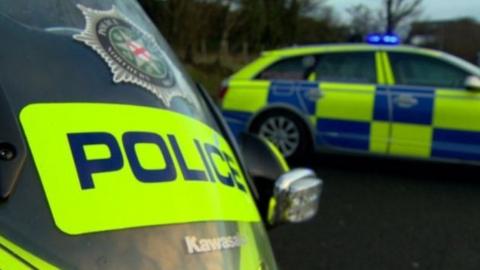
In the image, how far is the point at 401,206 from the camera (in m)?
5.83

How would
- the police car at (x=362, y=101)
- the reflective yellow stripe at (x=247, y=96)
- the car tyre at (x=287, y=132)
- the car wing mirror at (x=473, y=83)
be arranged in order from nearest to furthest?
the car wing mirror at (x=473, y=83)
the police car at (x=362, y=101)
the car tyre at (x=287, y=132)
the reflective yellow stripe at (x=247, y=96)

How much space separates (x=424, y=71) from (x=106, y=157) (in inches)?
244

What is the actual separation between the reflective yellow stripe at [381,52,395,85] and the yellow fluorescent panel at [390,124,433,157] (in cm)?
48

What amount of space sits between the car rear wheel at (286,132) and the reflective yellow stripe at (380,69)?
38.1 inches

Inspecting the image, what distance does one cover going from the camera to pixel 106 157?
129cm

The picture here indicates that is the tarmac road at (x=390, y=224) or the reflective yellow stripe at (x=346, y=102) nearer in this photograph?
the tarmac road at (x=390, y=224)

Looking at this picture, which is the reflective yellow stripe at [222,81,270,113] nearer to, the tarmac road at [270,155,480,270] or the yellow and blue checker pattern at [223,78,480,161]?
the yellow and blue checker pattern at [223,78,480,161]

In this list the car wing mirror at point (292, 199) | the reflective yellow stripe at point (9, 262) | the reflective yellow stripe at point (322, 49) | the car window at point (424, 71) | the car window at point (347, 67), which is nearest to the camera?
the reflective yellow stripe at point (9, 262)

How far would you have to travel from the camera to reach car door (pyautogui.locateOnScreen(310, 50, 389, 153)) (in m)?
7.12

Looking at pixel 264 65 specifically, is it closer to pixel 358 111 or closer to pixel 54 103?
pixel 358 111

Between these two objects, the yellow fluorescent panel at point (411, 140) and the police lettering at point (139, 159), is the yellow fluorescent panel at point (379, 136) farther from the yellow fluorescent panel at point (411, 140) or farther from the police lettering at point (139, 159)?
the police lettering at point (139, 159)

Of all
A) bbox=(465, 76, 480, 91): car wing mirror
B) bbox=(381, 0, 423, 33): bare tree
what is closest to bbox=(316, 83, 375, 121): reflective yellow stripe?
bbox=(465, 76, 480, 91): car wing mirror

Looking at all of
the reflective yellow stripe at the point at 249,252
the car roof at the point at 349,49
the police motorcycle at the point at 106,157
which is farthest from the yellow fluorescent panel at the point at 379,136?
the reflective yellow stripe at the point at 249,252

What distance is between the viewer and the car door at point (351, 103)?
7.12 m
